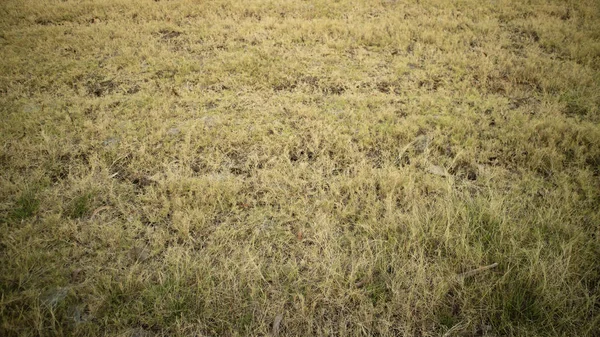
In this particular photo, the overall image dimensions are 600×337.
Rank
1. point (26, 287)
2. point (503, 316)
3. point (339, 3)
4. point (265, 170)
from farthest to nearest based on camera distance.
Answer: point (339, 3) → point (265, 170) → point (26, 287) → point (503, 316)

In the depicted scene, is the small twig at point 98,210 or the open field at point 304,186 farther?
the small twig at point 98,210

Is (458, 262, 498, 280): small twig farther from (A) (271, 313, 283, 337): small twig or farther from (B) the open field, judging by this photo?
(A) (271, 313, 283, 337): small twig

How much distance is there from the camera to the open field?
8.95 ft

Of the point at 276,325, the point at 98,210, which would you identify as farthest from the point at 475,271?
the point at 98,210

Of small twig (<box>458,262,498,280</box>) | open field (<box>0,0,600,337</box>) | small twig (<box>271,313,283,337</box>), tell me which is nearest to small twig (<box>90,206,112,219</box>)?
open field (<box>0,0,600,337</box>)

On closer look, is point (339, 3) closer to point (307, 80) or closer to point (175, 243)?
point (307, 80)

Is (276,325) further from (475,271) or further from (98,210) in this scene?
(98,210)

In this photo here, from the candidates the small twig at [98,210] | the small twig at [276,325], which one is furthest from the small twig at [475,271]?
the small twig at [98,210]

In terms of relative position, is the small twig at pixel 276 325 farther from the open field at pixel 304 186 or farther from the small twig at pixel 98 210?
→ the small twig at pixel 98 210

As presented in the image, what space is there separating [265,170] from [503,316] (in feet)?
10.4

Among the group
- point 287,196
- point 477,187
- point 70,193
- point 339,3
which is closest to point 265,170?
point 287,196

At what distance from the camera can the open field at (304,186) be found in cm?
273

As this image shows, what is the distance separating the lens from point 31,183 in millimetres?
4258

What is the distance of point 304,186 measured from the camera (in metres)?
4.31
